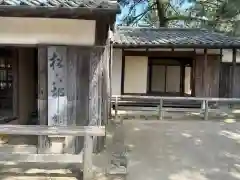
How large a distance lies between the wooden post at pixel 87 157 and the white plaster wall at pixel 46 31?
206cm

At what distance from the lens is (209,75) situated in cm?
1478

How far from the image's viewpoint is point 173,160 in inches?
264

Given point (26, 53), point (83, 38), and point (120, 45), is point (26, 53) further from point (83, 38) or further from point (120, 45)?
point (120, 45)

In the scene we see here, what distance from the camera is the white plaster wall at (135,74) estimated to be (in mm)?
15039

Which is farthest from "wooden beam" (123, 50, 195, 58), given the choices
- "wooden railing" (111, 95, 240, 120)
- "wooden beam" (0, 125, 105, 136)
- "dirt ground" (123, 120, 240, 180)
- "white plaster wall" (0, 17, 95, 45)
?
"wooden beam" (0, 125, 105, 136)

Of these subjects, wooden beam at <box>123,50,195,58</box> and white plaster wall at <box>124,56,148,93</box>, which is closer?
wooden beam at <box>123,50,195,58</box>

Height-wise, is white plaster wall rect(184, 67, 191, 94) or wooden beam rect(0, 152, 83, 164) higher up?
white plaster wall rect(184, 67, 191, 94)

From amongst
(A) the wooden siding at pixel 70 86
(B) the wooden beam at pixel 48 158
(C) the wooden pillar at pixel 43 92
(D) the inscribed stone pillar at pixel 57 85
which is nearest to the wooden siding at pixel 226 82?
(A) the wooden siding at pixel 70 86

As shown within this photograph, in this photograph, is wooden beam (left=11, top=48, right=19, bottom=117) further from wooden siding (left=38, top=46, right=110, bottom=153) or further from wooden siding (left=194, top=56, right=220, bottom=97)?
wooden siding (left=194, top=56, right=220, bottom=97)

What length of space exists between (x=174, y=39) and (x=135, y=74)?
2315mm

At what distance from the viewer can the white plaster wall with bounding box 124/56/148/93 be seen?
15.0m

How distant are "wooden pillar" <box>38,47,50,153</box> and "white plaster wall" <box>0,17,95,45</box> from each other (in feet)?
0.85

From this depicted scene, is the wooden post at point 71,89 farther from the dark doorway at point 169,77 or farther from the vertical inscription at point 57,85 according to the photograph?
the dark doorway at point 169,77

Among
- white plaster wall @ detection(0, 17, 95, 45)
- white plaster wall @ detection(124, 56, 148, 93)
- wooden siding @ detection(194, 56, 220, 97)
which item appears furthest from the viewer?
white plaster wall @ detection(124, 56, 148, 93)
